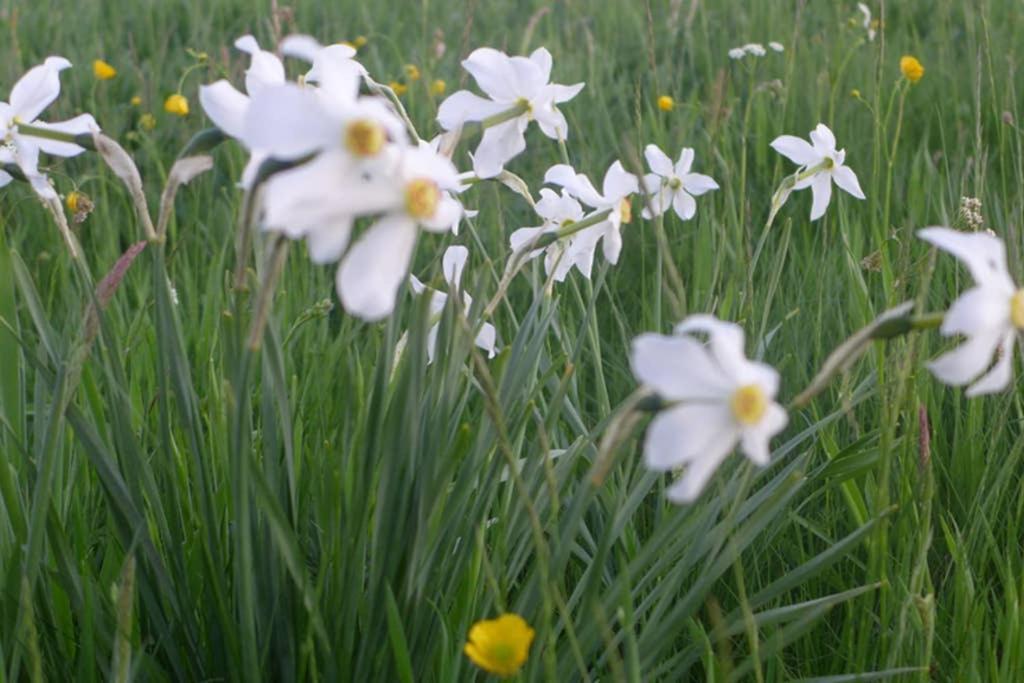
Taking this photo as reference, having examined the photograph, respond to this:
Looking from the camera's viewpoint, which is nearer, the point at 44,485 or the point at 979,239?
the point at 979,239

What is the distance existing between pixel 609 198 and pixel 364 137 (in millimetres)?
625

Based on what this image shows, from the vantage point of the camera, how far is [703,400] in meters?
0.68

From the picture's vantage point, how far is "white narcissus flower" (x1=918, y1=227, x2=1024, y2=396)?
26.9 inches

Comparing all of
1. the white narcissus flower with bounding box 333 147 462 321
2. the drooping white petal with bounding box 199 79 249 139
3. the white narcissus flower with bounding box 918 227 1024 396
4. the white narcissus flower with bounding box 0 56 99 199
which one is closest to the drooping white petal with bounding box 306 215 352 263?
the white narcissus flower with bounding box 333 147 462 321

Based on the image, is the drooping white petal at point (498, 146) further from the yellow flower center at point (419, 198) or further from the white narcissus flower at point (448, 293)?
the yellow flower center at point (419, 198)

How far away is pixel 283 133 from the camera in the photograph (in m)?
0.67

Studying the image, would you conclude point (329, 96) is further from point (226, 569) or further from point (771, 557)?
point (771, 557)

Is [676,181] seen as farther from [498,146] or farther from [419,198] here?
[419,198]

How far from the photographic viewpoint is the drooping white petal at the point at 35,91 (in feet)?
3.76

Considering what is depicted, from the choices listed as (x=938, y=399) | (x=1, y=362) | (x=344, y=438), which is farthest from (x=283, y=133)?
(x=938, y=399)

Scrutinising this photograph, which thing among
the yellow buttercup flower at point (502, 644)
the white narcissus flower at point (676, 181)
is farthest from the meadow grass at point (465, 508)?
the white narcissus flower at point (676, 181)

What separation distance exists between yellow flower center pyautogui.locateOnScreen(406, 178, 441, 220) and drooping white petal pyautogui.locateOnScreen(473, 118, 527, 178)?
44cm

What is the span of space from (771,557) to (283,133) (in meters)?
1.06

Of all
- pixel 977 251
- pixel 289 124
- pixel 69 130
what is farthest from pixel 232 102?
pixel 977 251
